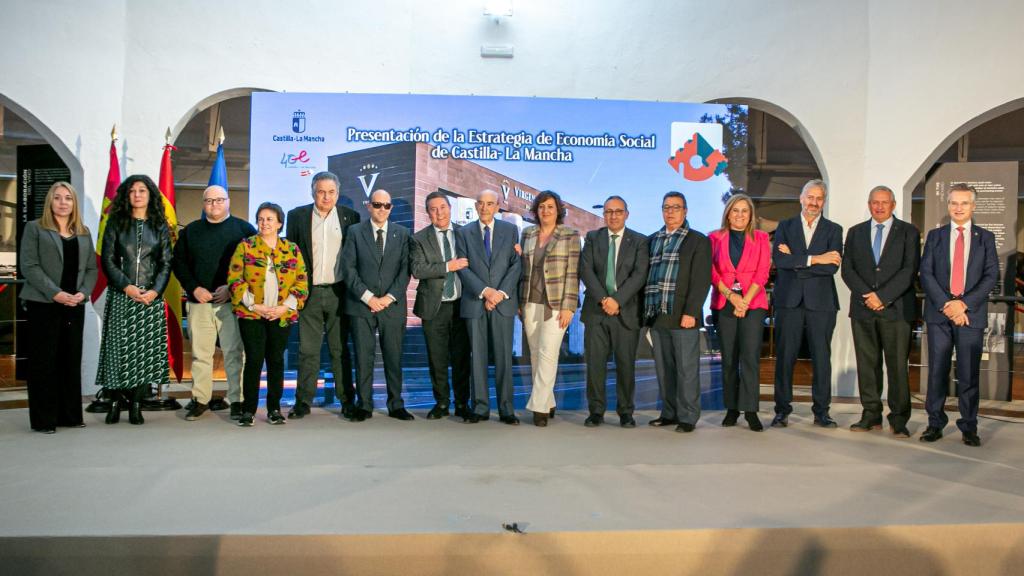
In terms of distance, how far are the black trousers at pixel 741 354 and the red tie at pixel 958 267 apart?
1.08 m

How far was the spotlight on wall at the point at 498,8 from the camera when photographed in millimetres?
6434

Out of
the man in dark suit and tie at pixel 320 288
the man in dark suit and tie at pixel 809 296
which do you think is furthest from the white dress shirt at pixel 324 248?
the man in dark suit and tie at pixel 809 296

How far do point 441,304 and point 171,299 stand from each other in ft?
6.63

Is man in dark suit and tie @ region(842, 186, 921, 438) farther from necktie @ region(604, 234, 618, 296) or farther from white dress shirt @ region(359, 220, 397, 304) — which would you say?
white dress shirt @ region(359, 220, 397, 304)

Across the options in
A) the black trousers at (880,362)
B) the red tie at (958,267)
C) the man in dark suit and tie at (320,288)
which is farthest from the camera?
the man in dark suit and tie at (320,288)

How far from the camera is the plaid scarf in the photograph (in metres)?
4.94

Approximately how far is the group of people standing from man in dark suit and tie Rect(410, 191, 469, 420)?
13 mm

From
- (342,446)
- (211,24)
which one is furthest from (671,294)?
(211,24)

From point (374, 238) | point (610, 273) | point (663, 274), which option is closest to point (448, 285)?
point (374, 238)

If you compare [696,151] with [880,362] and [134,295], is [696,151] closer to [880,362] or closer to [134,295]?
[880,362]

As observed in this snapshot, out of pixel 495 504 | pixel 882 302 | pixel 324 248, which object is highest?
pixel 324 248

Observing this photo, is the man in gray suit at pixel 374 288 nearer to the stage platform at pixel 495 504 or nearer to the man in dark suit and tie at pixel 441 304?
the man in dark suit and tie at pixel 441 304

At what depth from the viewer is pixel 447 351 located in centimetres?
521

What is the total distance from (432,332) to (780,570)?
2.91 m
